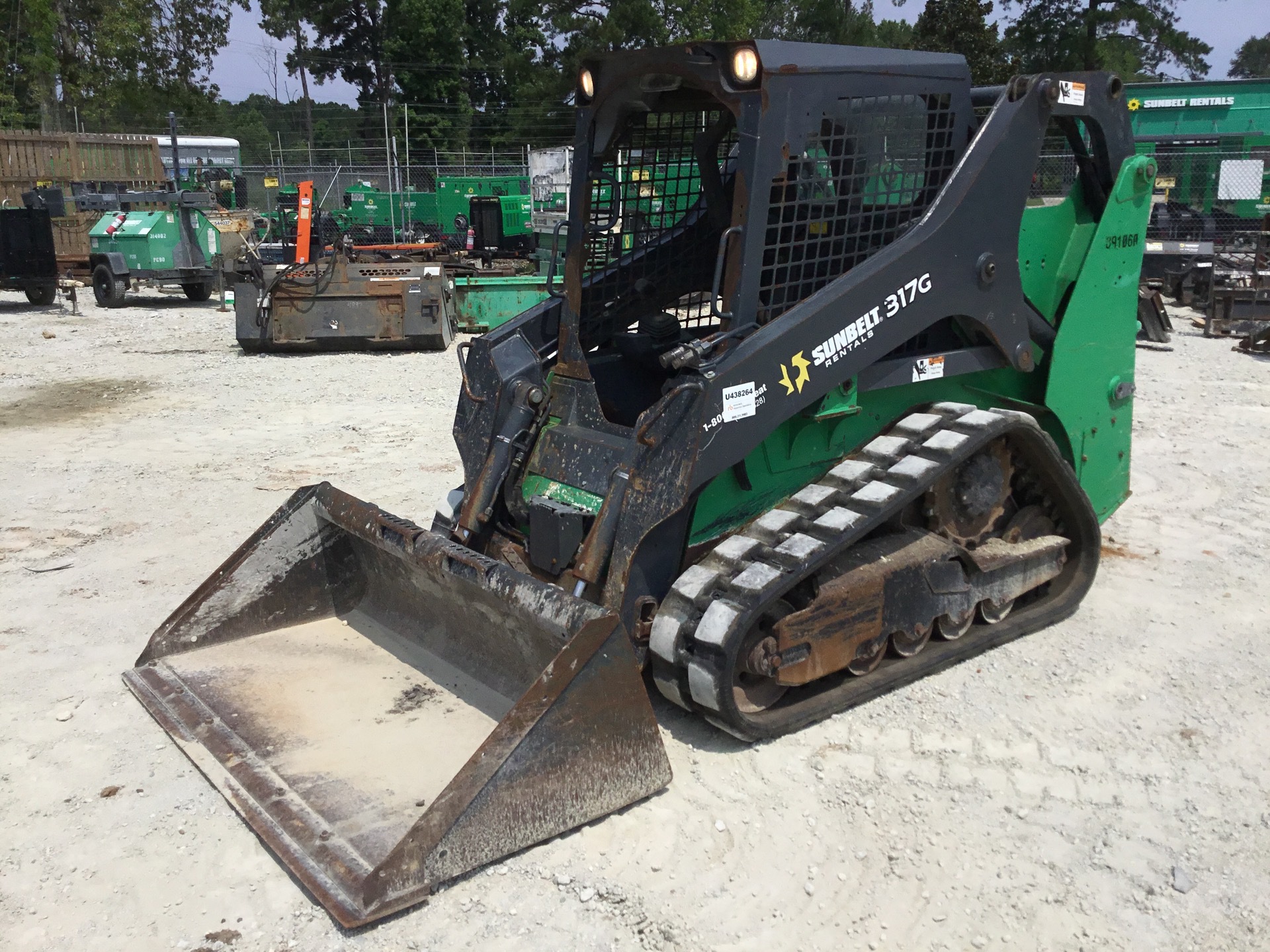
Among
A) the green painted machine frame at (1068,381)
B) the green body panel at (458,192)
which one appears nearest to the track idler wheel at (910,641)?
the green painted machine frame at (1068,381)

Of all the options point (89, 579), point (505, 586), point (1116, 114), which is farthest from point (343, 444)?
point (1116, 114)

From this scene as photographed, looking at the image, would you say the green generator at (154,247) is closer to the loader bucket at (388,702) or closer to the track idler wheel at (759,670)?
the loader bucket at (388,702)

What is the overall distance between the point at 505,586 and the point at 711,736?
37.7 inches

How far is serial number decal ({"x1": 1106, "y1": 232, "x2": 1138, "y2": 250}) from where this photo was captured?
5.24 meters

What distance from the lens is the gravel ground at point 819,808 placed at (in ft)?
10.2

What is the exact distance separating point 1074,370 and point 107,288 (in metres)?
17.0

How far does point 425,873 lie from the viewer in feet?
10.3

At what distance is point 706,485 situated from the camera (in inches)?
165

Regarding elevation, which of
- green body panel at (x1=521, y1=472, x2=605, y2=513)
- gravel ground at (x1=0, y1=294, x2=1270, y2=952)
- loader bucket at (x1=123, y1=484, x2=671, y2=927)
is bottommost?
gravel ground at (x1=0, y1=294, x2=1270, y2=952)

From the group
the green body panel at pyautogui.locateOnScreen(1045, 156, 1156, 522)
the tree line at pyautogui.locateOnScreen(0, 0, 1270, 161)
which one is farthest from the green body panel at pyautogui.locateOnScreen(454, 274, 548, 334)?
the tree line at pyautogui.locateOnScreen(0, 0, 1270, 161)

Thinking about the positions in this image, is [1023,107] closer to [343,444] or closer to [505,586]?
[505,586]

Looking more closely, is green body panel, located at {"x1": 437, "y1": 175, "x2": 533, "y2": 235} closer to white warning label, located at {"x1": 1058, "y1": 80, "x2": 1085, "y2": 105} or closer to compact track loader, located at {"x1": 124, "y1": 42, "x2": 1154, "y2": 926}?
compact track loader, located at {"x1": 124, "y1": 42, "x2": 1154, "y2": 926}

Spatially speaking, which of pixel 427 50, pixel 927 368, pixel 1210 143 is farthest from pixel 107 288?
pixel 427 50

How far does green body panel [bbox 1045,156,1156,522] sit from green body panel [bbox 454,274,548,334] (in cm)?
978
